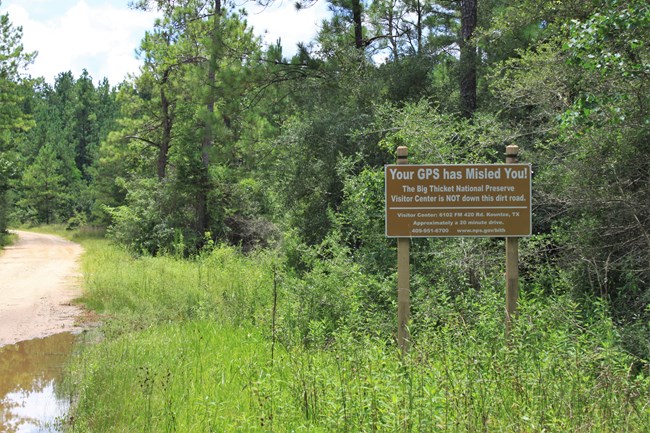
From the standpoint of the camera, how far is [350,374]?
4.81 m

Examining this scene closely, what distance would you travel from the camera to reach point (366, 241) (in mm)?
9477

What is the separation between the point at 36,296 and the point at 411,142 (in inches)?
354

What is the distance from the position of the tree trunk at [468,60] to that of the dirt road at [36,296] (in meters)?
8.81

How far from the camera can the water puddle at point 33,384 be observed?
18.1ft

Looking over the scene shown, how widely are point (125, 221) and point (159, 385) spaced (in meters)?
17.9

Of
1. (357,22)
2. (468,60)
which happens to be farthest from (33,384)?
(357,22)

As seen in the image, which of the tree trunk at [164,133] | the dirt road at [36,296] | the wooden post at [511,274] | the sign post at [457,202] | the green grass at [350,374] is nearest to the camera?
the green grass at [350,374]

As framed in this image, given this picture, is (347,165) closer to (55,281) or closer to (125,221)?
(55,281)

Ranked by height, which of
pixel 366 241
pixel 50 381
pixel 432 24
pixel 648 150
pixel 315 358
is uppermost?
pixel 432 24

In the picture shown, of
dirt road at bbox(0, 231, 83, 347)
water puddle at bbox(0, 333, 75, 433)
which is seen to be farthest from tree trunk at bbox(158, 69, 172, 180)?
water puddle at bbox(0, 333, 75, 433)

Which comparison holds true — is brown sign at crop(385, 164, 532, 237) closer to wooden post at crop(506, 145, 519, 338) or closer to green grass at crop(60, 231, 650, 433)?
wooden post at crop(506, 145, 519, 338)

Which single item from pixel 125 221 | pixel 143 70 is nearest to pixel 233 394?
pixel 125 221

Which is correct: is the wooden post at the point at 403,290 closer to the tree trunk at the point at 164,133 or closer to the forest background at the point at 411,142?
the forest background at the point at 411,142

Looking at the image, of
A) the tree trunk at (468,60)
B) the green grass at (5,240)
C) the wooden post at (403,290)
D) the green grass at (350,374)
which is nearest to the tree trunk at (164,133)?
the green grass at (5,240)
